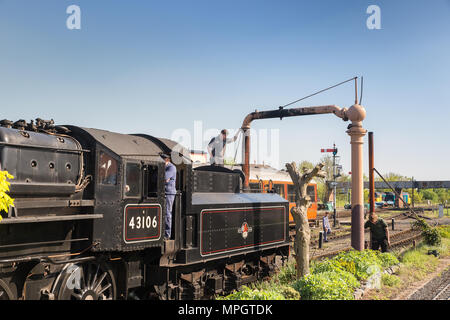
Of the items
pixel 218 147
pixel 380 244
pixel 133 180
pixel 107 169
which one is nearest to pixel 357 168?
pixel 380 244

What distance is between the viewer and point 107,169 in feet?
23.1

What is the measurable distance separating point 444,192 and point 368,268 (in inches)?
3880

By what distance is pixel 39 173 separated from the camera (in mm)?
6215

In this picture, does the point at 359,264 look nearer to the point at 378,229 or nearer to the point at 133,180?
the point at 378,229

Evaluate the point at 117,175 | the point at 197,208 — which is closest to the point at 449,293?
the point at 197,208

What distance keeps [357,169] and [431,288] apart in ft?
12.9

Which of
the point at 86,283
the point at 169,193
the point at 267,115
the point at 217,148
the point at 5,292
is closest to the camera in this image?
the point at 5,292

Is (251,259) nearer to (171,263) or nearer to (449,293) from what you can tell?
(171,263)

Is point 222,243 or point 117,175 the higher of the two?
point 117,175

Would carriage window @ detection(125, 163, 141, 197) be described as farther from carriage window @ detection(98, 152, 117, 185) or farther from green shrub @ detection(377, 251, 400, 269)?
green shrub @ detection(377, 251, 400, 269)

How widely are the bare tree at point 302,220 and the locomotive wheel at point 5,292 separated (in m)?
6.51
